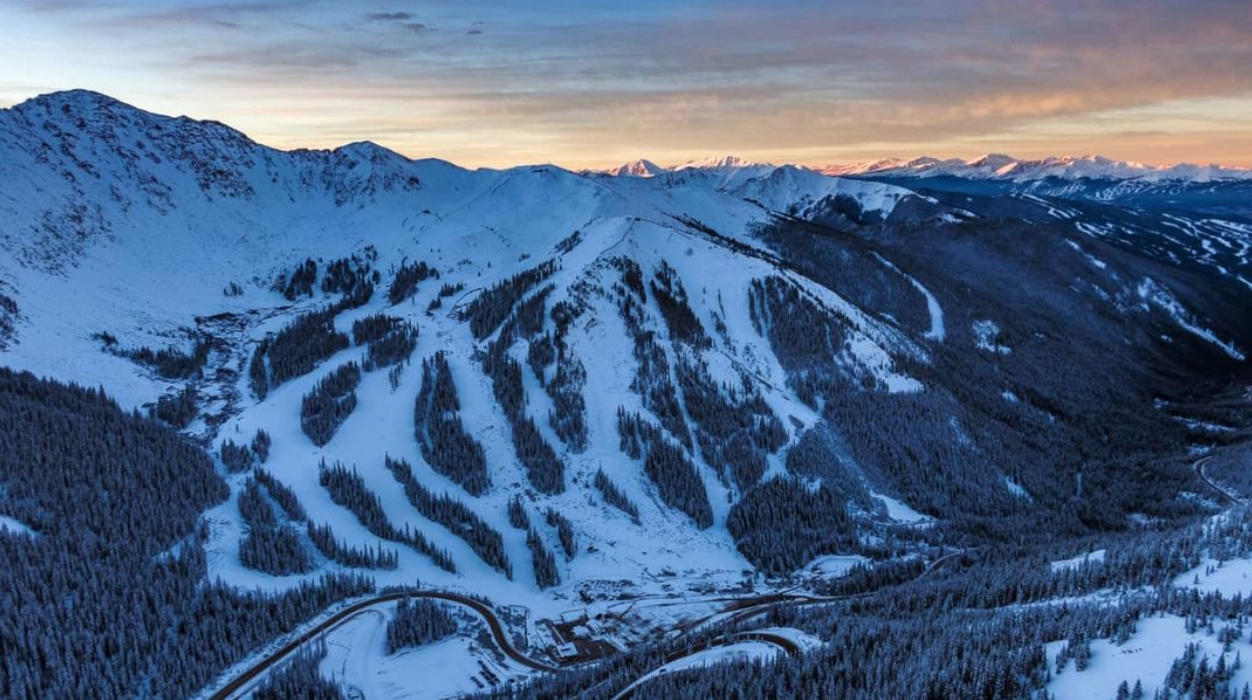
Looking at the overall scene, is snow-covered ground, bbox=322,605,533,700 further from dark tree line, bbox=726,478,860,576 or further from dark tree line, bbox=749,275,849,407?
dark tree line, bbox=749,275,849,407

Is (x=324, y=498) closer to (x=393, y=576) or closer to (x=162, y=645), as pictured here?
(x=393, y=576)

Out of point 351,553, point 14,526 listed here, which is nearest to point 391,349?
point 351,553

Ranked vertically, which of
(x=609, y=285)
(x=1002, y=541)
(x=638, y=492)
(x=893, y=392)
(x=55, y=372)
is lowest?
(x=1002, y=541)

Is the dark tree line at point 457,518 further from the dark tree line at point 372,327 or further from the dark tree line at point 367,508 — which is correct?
the dark tree line at point 372,327

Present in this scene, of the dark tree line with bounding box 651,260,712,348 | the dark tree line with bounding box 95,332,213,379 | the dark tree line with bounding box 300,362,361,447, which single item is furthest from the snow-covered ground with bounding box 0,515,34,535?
the dark tree line with bounding box 651,260,712,348

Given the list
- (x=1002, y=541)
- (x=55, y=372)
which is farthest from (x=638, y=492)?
(x=55, y=372)

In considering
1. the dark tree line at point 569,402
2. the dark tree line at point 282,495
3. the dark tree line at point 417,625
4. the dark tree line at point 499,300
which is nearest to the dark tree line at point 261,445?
the dark tree line at point 282,495
